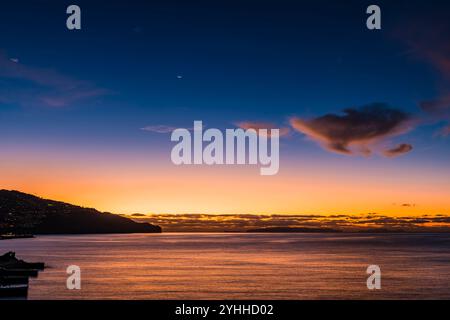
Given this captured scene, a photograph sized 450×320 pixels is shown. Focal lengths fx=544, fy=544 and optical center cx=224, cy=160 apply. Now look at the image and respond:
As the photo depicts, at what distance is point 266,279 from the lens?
87438 millimetres

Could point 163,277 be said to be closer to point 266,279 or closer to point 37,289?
point 266,279

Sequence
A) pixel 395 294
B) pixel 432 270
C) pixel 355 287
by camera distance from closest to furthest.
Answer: pixel 395 294
pixel 355 287
pixel 432 270

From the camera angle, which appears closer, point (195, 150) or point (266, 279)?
point (195, 150)

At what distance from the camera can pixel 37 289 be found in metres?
73.0
